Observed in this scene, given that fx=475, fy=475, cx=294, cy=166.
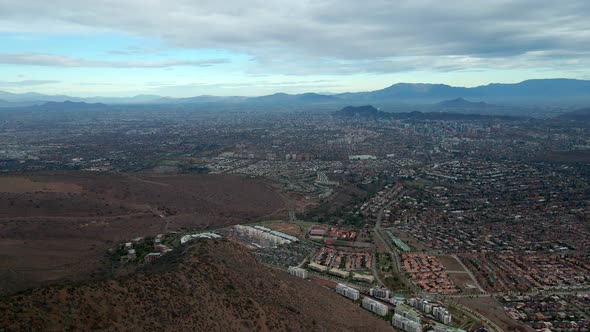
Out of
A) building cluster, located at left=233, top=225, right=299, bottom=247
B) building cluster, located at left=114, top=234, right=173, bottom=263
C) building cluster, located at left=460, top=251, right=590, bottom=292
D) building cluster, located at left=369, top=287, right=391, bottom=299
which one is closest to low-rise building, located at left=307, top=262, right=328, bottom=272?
building cluster, located at left=369, top=287, right=391, bottom=299

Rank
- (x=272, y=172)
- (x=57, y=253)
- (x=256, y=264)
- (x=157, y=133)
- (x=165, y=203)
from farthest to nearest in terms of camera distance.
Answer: (x=157, y=133), (x=272, y=172), (x=165, y=203), (x=57, y=253), (x=256, y=264)

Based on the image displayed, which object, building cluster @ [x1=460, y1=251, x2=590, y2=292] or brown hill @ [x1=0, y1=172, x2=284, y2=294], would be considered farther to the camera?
brown hill @ [x1=0, y1=172, x2=284, y2=294]

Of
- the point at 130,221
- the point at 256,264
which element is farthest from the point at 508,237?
the point at 130,221

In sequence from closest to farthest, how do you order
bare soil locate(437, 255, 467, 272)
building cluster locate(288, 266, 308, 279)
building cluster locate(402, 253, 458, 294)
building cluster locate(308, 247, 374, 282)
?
building cluster locate(402, 253, 458, 294) < building cluster locate(288, 266, 308, 279) < building cluster locate(308, 247, 374, 282) < bare soil locate(437, 255, 467, 272)

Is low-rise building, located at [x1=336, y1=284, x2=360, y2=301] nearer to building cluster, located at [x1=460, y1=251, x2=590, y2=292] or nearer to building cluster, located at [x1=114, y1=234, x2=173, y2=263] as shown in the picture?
building cluster, located at [x1=460, y1=251, x2=590, y2=292]

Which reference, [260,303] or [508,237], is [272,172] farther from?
[260,303]

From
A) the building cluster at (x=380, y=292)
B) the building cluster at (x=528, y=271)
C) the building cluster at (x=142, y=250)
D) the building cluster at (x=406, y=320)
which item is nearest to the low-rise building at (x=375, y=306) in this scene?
the building cluster at (x=406, y=320)

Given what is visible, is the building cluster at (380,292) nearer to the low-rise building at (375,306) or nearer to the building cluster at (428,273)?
the low-rise building at (375,306)
